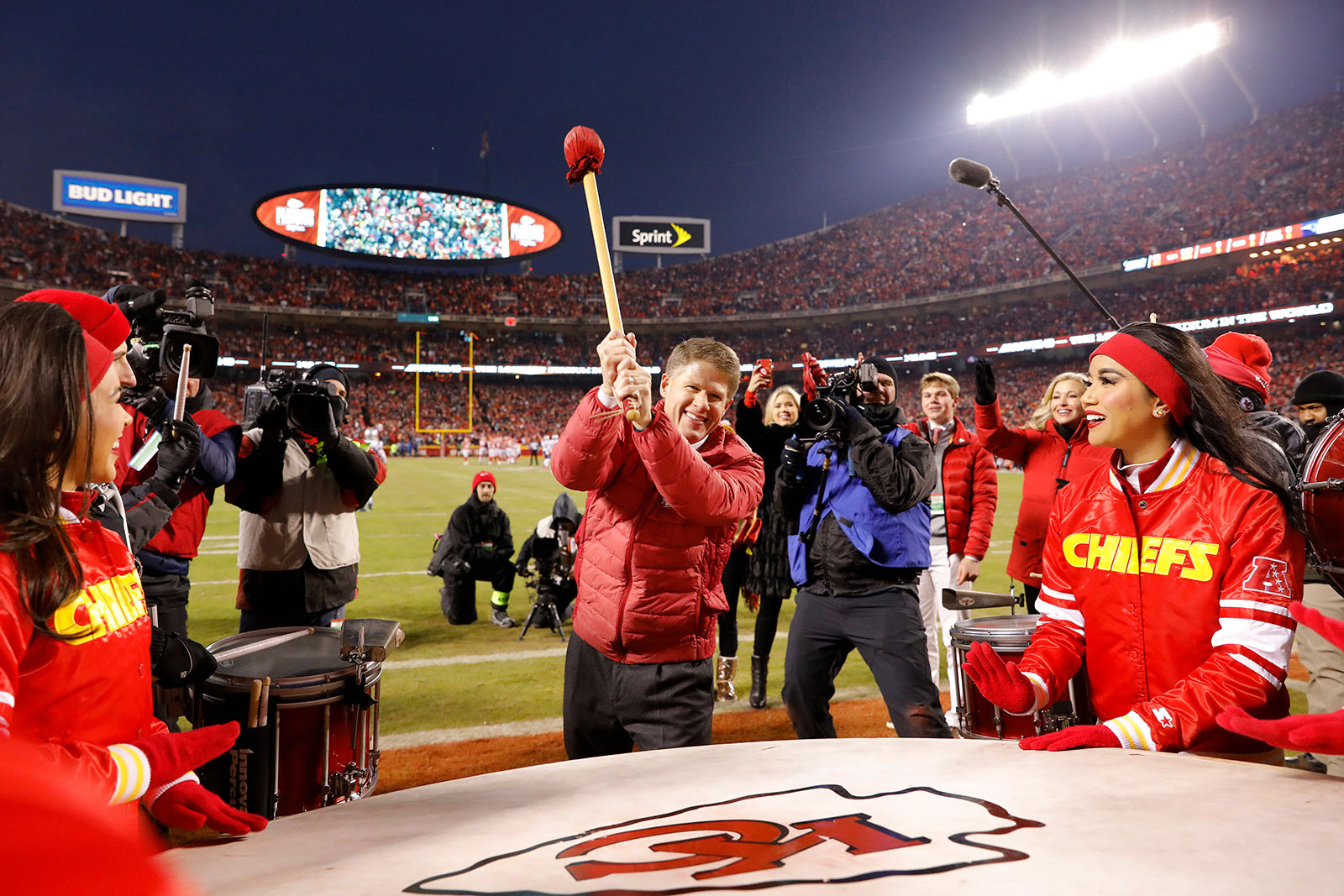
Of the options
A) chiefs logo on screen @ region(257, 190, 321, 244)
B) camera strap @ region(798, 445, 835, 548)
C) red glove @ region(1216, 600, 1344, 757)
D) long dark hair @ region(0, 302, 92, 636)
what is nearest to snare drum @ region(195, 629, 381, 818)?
long dark hair @ region(0, 302, 92, 636)

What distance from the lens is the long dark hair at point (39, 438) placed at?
1348mm

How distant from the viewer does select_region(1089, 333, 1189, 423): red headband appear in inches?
82.4

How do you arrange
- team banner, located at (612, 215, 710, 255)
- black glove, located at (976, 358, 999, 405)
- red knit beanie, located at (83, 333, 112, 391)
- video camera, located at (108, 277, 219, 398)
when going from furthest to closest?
team banner, located at (612, 215, 710, 255), black glove, located at (976, 358, 999, 405), video camera, located at (108, 277, 219, 398), red knit beanie, located at (83, 333, 112, 391)

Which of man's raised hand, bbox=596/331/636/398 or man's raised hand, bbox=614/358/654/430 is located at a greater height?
man's raised hand, bbox=596/331/636/398

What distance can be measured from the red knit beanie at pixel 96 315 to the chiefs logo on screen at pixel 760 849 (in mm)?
1463

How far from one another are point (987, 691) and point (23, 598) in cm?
199

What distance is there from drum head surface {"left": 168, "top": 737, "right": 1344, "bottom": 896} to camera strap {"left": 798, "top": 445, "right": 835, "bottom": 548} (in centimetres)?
221

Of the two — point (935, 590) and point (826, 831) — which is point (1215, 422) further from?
point (935, 590)

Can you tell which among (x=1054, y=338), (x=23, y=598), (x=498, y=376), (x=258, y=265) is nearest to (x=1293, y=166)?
(x=1054, y=338)

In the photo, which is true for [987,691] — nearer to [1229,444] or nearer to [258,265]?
[1229,444]

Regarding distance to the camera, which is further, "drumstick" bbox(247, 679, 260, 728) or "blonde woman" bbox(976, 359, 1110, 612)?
"blonde woman" bbox(976, 359, 1110, 612)

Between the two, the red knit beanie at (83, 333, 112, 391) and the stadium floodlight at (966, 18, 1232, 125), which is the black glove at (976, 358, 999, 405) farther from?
the stadium floodlight at (966, 18, 1232, 125)

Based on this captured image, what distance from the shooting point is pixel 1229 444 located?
1994 millimetres

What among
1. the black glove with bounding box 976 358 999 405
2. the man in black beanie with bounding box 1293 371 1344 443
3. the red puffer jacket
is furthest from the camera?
the black glove with bounding box 976 358 999 405
